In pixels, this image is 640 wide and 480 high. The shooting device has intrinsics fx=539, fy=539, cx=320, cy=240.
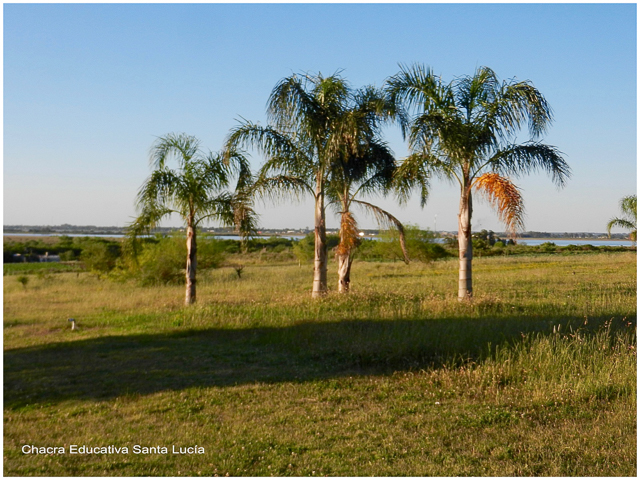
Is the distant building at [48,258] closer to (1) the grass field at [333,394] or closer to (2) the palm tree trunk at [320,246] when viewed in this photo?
(1) the grass field at [333,394]

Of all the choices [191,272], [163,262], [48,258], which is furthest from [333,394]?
[48,258]

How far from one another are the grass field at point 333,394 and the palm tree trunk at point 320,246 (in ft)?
8.82

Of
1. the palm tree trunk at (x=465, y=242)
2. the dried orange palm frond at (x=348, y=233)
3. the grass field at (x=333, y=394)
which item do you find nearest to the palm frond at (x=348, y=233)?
the dried orange palm frond at (x=348, y=233)

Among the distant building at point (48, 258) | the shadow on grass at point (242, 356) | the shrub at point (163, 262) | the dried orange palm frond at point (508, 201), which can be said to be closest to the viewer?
the shadow on grass at point (242, 356)

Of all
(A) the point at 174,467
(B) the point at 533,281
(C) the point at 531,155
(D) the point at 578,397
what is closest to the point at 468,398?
(D) the point at 578,397

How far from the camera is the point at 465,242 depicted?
48.7ft

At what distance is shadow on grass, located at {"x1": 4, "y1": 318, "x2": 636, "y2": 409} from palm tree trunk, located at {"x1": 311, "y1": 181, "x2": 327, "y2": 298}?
4.17 m

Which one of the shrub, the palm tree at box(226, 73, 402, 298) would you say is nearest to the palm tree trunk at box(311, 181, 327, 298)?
the palm tree at box(226, 73, 402, 298)

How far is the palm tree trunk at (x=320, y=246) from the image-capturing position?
16.1 metres

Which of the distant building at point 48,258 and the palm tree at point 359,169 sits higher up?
the palm tree at point 359,169

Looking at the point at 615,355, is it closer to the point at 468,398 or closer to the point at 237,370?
the point at 468,398

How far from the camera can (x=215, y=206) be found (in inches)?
645

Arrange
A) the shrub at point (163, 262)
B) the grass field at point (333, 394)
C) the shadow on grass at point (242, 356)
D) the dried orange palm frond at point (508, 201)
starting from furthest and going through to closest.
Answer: the shrub at point (163, 262), the dried orange palm frond at point (508, 201), the shadow on grass at point (242, 356), the grass field at point (333, 394)

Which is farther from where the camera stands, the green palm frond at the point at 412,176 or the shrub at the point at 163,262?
the shrub at the point at 163,262
